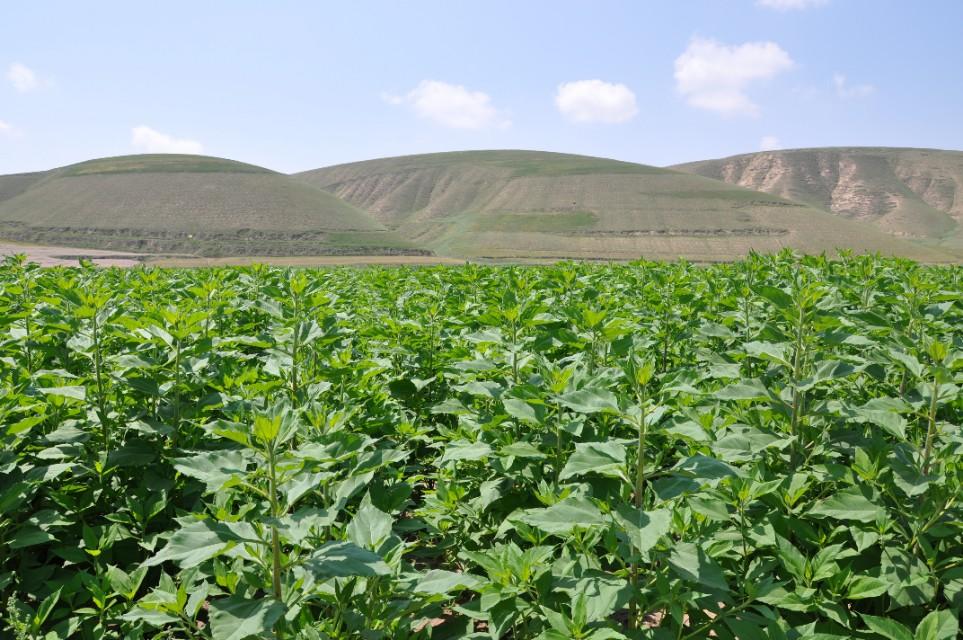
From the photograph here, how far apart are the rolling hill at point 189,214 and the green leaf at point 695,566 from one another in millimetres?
97915

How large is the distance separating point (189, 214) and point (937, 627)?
11805cm

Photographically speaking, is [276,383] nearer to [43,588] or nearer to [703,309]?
[43,588]

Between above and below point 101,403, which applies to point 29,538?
below

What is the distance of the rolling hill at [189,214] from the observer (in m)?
97.1

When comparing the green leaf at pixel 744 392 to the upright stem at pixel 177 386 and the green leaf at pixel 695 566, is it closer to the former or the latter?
the green leaf at pixel 695 566

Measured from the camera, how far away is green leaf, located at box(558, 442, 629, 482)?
6.97 feet

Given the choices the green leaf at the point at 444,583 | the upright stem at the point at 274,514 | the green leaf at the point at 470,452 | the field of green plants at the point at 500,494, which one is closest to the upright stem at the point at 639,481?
the field of green plants at the point at 500,494

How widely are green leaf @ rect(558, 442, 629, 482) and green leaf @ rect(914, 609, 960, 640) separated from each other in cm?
115

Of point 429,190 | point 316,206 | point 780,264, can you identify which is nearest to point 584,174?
point 429,190

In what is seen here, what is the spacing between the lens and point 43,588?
3.00 metres

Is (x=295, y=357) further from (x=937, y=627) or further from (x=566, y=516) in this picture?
(x=937, y=627)

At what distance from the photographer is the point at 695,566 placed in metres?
2.10

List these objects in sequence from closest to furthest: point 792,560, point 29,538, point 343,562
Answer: point 343,562 → point 792,560 → point 29,538

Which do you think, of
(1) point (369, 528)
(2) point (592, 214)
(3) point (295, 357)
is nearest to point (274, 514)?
Result: (1) point (369, 528)
